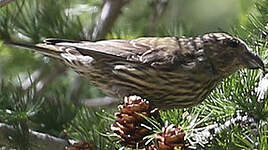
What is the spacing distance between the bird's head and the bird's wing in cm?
9

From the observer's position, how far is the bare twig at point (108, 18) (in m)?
2.85

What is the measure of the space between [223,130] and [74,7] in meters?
1.44

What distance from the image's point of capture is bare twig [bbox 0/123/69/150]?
6.68 feet

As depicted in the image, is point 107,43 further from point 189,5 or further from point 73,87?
point 189,5

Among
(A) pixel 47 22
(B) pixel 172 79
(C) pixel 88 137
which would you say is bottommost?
(C) pixel 88 137

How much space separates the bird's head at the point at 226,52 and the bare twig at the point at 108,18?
1.85 ft

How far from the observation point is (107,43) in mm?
2465

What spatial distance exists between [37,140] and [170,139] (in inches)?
22.8

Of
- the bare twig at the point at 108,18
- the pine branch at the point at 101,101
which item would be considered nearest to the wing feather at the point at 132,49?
the bare twig at the point at 108,18

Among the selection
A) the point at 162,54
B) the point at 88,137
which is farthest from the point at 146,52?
the point at 88,137

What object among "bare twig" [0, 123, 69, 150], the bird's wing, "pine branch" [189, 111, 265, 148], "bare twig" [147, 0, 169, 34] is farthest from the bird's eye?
"bare twig" [147, 0, 169, 34]

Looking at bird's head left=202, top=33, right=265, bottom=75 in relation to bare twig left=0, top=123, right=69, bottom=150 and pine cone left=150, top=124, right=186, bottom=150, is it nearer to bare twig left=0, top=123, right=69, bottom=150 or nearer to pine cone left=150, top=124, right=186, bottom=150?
pine cone left=150, top=124, right=186, bottom=150

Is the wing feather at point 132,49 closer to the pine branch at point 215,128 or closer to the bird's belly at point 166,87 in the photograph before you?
the bird's belly at point 166,87

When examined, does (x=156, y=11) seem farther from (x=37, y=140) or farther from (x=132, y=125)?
(x=132, y=125)
